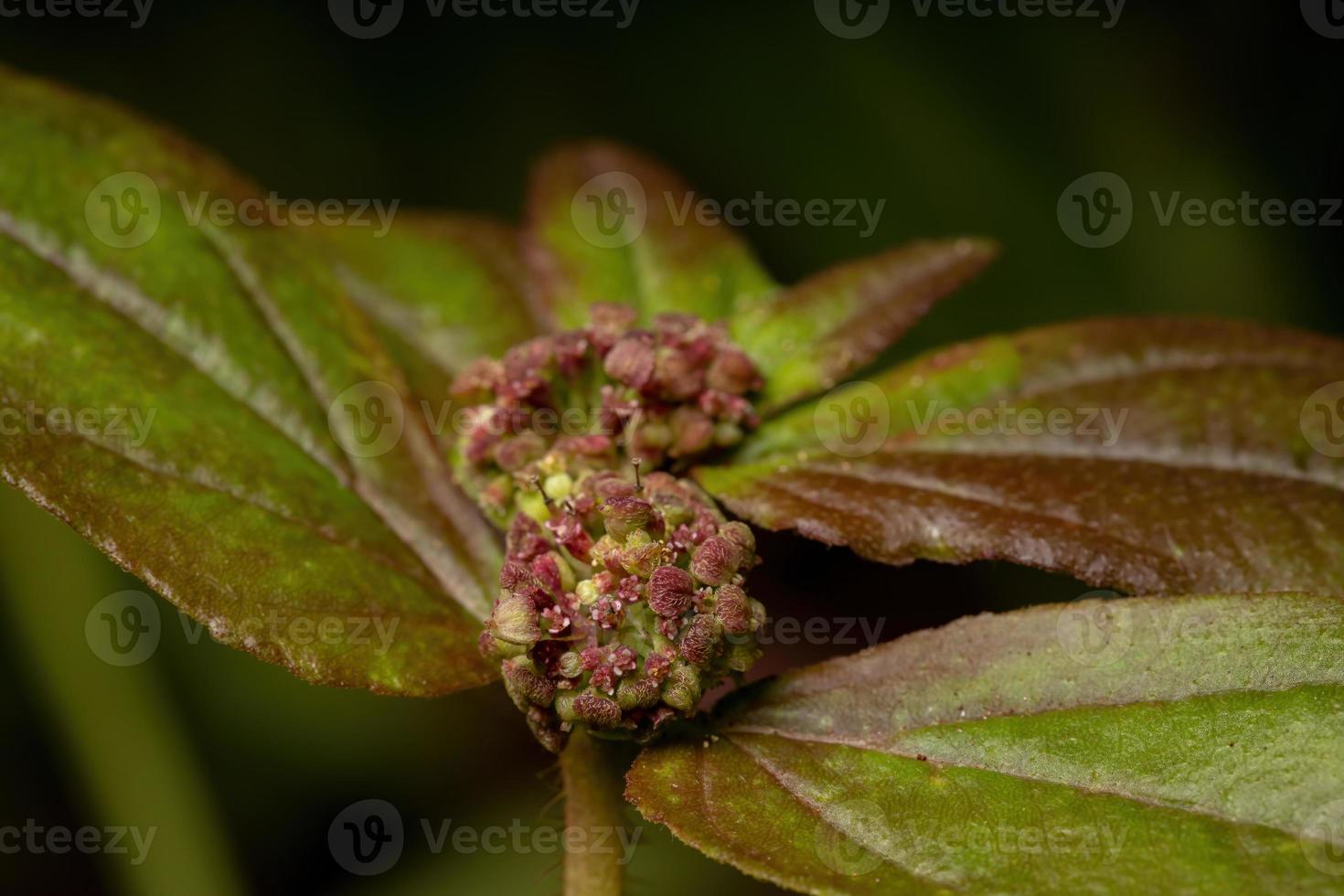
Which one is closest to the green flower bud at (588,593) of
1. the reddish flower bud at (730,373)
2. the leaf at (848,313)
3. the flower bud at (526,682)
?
the flower bud at (526,682)

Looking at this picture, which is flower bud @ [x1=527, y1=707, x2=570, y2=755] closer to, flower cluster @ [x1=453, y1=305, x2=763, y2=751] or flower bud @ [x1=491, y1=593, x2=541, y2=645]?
flower cluster @ [x1=453, y1=305, x2=763, y2=751]

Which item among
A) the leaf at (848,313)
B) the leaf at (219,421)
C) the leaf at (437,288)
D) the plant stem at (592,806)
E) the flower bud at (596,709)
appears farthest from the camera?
the leaf at (437,288)

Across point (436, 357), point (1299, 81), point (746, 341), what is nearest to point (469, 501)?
point (436, 357)

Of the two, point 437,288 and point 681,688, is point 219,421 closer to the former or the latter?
point 437,288

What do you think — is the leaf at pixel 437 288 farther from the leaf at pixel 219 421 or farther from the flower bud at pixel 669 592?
the flower bud at pixel 669 592

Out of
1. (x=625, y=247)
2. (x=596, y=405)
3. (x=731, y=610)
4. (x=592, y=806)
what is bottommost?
(x=592, y=806)

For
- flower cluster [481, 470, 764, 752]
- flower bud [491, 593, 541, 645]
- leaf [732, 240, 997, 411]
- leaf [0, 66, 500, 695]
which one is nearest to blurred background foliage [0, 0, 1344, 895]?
leaf [732, 240, 997, 411]

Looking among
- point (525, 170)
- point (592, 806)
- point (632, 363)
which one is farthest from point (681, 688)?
point (525, 170)
